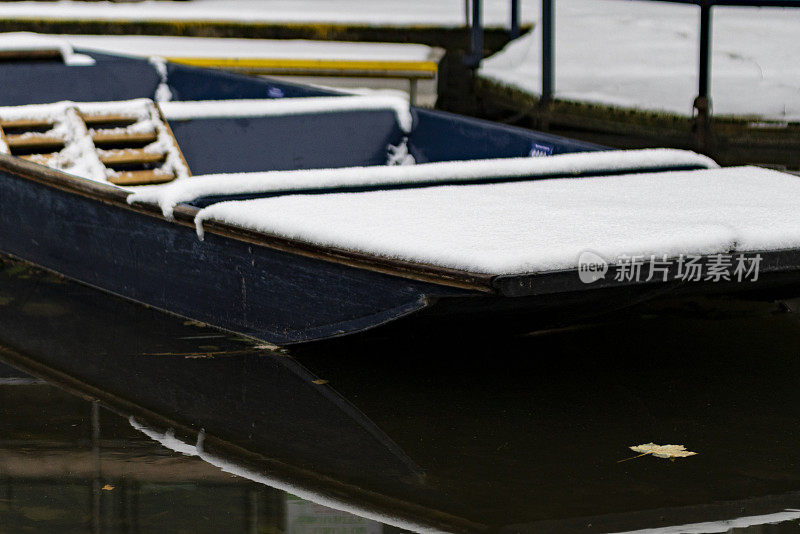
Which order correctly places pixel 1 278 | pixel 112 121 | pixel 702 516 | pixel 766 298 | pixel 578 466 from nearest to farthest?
pixel 702 516
pixel 578 466
pixel 766 298
pixel 1 278
pixel 112 121

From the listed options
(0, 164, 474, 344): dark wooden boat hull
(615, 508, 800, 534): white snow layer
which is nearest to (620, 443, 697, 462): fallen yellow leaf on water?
(615, 508, 800, 534): white snow layer

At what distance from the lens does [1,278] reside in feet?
20.7

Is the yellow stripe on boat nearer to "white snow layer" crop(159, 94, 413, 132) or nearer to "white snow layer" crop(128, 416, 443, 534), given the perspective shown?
"white snow layer" crop(159, 94, 413, 132)

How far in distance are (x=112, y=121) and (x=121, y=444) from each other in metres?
3.16

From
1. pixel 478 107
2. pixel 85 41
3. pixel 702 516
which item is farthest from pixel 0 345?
pixel 85 41

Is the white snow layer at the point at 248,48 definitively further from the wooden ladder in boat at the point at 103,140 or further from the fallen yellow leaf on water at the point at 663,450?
the fallen yellow leaf on water at the point at 663,450

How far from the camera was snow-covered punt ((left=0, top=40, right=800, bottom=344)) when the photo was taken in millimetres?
4168

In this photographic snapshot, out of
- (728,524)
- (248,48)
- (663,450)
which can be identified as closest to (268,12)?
(248,48)

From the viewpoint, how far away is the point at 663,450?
13.4ft

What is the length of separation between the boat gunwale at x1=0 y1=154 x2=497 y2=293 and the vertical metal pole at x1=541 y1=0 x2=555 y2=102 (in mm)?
3411

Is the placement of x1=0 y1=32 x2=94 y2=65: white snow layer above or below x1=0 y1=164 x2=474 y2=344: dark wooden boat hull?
above

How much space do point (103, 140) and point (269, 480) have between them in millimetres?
3407

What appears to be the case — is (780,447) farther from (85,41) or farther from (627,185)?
(85,41)

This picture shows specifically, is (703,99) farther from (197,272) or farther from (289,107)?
(197,272)
